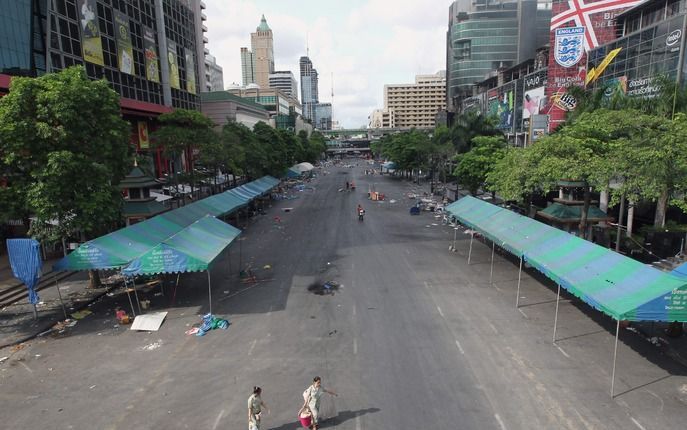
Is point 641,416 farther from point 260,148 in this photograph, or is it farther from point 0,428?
point 260,148

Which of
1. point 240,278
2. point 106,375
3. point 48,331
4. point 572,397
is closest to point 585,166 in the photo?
point 572,397

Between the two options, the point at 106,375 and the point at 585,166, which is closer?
the point at 106,375

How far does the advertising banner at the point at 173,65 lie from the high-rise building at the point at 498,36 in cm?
7065

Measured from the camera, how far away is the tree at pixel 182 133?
123 feet

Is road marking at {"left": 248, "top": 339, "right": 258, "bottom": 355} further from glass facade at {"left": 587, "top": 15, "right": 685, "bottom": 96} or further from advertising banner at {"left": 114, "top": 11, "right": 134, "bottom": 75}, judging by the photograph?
advertising banner at {"left": 114, "top": 11, "right": 134, "bottom": 75}

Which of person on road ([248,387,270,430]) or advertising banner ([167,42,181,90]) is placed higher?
advertising banner ([167,42,181,90])

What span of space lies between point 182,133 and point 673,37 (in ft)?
130

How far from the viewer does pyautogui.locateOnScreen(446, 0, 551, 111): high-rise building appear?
108312 mm

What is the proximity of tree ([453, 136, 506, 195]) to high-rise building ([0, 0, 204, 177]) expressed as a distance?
31319 millimetres

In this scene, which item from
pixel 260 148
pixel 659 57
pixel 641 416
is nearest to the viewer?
pixel 641 416

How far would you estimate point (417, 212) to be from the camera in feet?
134

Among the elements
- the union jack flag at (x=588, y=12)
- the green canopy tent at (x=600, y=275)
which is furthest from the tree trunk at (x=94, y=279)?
the union jack flag at (x=588, y=12)

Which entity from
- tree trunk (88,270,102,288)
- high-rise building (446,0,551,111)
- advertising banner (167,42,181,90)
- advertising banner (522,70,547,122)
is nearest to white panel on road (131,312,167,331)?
tree trunk (88,270,102,288)

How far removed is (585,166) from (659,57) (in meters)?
21.9
